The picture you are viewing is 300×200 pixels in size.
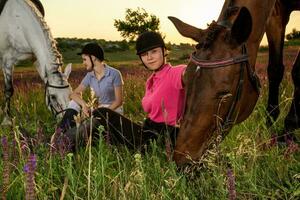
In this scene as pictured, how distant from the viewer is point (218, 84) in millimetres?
2982

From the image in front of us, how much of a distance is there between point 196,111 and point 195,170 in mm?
378

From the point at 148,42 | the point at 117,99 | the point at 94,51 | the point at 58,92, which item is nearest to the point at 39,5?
the point at 58,92

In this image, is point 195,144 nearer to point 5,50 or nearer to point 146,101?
point 146,101

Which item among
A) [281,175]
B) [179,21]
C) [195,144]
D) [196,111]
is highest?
[179,21]

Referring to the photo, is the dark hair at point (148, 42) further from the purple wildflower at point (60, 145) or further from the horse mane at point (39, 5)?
the horse mane at point (39, 5)

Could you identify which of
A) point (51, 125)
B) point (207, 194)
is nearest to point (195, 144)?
point (207, 194)

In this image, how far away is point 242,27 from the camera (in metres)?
3.04

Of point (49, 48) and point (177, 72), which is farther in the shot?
point (49, 48)

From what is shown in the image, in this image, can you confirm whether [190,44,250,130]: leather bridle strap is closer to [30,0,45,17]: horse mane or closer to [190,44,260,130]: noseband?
[190,44,260,130]: noseband

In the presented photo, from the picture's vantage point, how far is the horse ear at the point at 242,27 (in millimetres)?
2938

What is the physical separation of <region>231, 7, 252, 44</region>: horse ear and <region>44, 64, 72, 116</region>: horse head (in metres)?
4.14

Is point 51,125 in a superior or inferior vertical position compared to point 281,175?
inferior

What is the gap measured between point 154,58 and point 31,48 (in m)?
4.88

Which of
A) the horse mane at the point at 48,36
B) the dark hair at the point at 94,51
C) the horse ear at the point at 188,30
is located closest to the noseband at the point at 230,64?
the horse ear at the point at 188,30
